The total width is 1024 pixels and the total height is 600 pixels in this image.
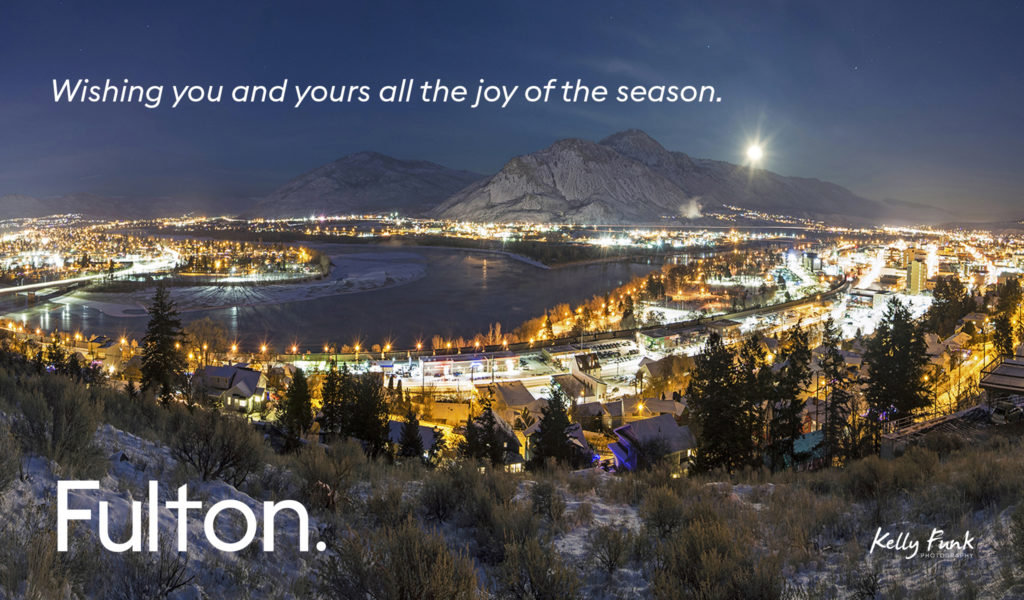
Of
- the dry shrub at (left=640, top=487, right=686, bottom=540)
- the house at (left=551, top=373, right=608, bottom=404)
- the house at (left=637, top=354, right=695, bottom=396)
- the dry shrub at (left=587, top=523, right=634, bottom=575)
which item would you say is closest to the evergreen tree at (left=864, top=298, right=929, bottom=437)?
the house at (left=637, top=354, right=695, bottom=396)

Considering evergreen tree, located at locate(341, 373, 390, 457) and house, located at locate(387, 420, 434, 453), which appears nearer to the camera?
evergreen tree, located at locate(341, 373, 390, 457)

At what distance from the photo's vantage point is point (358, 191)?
559ft

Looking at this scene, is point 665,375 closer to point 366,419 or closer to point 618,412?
point 618,412

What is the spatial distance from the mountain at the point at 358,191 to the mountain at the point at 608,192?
95.4ft

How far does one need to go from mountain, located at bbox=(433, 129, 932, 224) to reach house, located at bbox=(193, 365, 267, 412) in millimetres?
87361

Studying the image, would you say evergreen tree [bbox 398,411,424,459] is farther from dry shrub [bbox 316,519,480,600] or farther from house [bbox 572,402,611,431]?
dry shrub [bbox 316,519,480,600]

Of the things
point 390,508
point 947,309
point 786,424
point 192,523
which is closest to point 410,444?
point 390,508

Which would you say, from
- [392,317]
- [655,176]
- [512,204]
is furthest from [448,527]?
[655,176]

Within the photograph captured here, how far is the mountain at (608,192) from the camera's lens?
108375 mm

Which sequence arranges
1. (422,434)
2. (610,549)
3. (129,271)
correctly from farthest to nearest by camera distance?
(129,271) < (422,434) < (610,549)

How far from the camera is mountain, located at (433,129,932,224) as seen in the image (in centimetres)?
10838

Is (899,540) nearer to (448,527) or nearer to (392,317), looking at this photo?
(448,527)

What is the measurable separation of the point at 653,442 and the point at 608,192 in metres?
115

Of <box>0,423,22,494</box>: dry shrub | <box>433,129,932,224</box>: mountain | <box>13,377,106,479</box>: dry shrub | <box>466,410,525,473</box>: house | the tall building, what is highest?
<box>433,129,932,224</box>: mountain
